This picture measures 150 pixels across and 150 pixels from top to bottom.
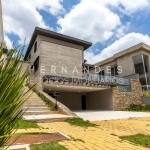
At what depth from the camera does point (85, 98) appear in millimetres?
18047

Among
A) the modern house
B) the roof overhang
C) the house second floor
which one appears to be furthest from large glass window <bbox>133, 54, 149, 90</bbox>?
the house second floor

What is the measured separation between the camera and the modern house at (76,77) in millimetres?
13248

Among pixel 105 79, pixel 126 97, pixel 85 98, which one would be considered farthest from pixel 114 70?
pixel 105 79

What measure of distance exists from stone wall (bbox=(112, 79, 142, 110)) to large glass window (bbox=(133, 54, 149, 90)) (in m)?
2.97

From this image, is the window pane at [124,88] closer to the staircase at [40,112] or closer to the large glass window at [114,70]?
the large glass window at [114,70]

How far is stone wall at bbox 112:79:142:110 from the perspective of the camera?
14070 mm

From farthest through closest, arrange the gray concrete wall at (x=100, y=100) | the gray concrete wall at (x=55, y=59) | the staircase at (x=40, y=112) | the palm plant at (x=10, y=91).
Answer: the gray concrete wall at (x=100, y=100) → the gray concrete wall at (x=55, y=59) → the staircase at (x=40, y=112) → the palm plant at (x=10, y=91)

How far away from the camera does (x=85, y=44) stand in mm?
18953

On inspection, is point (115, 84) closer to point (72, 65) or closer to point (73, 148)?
point (72, 65)

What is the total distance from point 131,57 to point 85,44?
707cm

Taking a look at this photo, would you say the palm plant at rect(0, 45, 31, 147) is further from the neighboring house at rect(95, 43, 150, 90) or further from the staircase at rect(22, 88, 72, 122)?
the neighboring house at rect(95, 43, 150, 90)

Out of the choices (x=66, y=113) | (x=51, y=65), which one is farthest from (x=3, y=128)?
(x=51, y=65)

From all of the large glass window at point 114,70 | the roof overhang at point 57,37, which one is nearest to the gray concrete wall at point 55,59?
the roof overhang at point 57,37

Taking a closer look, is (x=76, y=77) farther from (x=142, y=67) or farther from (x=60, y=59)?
(x=142, y=67)
